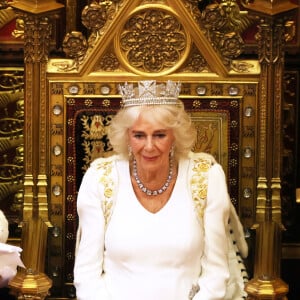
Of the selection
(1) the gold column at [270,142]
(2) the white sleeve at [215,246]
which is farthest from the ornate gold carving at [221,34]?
(2) the white sleeve at [215,246]

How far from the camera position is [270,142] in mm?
4184

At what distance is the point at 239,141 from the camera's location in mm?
4242

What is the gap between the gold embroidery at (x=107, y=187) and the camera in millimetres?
3861

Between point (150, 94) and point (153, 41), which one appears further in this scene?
point (153, 41)

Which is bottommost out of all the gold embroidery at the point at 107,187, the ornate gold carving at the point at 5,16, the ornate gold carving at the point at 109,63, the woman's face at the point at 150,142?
the gold embroidery at the point at 107,187

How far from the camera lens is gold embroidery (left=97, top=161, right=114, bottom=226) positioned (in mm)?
3861

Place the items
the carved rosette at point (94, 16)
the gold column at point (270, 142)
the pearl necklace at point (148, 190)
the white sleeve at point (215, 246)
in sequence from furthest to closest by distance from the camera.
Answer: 1. the carved rosette at point (94, 16)
2. the gold column at point (270, 142)
3. the pearl necklace at point (148, 190)
4. the white sleeve at point (215, 246)

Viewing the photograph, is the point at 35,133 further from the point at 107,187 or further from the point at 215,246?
the point at 215,246

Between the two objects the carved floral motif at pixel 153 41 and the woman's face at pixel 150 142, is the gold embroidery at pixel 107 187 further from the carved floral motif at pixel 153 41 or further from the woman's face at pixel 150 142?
the carved floral motif at pixel 153 41

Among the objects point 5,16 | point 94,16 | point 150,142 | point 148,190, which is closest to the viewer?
point 150,142

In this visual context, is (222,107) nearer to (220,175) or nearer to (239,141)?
(239,141)

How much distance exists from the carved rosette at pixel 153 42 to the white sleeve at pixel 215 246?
0.61 meters

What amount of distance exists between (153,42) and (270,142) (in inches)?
24.3

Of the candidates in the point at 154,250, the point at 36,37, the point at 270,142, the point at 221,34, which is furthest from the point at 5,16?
the point at 154,250
